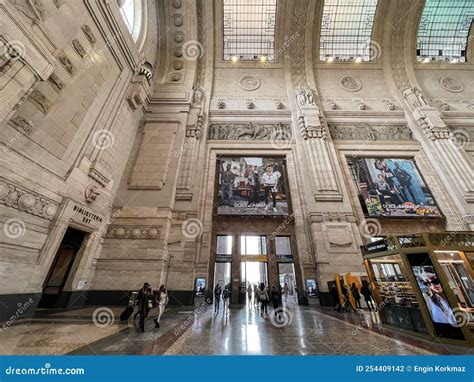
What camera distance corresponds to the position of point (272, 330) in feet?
14.3

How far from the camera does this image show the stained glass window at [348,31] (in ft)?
49.3

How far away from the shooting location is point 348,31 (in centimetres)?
1586

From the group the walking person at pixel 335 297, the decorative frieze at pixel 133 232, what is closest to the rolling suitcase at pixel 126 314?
the decorative frieze at pixel 133 232

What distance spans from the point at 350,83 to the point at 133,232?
58.7 feet

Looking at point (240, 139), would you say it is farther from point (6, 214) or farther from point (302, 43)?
point (6, 214)

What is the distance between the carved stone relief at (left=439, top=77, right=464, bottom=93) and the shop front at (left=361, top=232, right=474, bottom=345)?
1715cm

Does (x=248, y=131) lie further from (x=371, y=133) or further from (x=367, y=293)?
(x=367, y=293)

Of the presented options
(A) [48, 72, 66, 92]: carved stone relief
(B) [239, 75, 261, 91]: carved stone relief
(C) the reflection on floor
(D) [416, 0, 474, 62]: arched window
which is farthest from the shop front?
(D) [416, 0, 474, 62]: arched window

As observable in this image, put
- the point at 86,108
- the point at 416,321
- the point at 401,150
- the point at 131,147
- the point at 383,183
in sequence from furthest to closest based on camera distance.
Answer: the point at 401,150 → the point at 383,183 → the point at 131,147 → the point at 86,108 → the point at 416,321

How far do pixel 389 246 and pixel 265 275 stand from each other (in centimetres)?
654

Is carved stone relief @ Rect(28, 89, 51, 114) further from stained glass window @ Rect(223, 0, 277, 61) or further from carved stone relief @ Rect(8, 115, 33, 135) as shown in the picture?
stained glass window @ Rect(223, 0, 277, 61)

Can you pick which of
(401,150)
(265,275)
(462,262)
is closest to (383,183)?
(401,150)

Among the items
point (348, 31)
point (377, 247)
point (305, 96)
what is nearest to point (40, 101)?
point (377, 247)

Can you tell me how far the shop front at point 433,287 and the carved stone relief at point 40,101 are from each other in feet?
33.2
